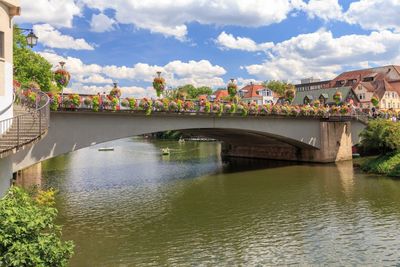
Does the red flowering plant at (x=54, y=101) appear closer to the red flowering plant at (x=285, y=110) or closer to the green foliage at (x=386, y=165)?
the red flowering plant at (x=285, y=110)

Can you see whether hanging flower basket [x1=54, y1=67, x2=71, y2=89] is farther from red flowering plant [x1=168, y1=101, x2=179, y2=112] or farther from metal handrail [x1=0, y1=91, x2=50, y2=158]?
Answer: metal handrail [x1=0, y1=91, x2=50, y2=158]

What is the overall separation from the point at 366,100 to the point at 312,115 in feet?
181

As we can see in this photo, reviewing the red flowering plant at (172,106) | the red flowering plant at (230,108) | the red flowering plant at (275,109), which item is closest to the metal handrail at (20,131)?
the red flowering plant at (172,106)

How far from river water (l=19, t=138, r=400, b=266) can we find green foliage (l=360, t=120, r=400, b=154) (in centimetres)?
335

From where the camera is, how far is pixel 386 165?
34250 mm

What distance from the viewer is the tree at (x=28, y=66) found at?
123 feet

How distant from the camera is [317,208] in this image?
22969 mm

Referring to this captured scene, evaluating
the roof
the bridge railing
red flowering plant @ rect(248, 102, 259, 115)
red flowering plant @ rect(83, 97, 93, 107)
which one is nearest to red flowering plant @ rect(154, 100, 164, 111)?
the bridge railing

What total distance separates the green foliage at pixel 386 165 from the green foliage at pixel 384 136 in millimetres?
847

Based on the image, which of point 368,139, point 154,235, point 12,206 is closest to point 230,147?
point 368,139

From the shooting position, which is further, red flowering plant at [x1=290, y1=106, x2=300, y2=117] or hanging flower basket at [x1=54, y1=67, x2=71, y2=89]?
red flowering plant at [x1=290, y1=106, x2=300, y2=117]

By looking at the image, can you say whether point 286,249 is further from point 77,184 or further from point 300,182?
point 77,184

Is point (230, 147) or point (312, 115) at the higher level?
point (312, 115)

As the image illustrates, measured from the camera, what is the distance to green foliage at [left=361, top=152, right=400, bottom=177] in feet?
109
